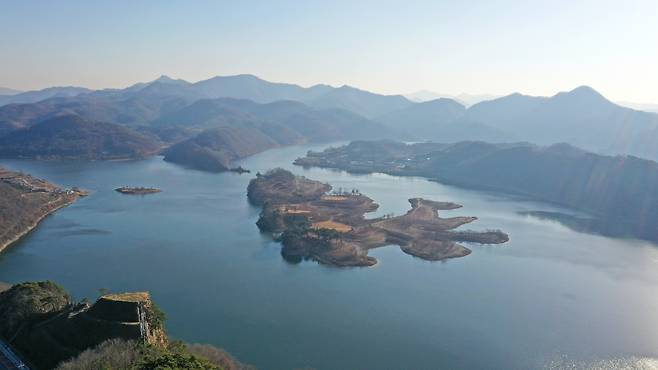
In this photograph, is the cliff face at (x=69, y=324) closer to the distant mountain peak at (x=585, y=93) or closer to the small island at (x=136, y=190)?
the small island at (x=136, y=190)

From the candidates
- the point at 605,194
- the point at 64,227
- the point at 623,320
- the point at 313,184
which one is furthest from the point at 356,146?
the point at 623,320

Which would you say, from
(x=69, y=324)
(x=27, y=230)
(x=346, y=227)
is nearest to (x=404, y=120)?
(x=346, y=227)

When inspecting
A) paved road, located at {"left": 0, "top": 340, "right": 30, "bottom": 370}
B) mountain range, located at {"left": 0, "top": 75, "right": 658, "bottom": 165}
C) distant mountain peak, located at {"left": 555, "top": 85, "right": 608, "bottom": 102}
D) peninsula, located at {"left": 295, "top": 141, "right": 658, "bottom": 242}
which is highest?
distant mountain peak, located at {"left": 555, "top": 85, "right": 608, "bottom": 102}

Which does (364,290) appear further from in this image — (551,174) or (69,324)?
(551,174)

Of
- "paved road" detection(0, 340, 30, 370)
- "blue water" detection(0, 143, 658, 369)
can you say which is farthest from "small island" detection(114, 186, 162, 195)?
A: "paved road" detection(0, 340, 30, 370)

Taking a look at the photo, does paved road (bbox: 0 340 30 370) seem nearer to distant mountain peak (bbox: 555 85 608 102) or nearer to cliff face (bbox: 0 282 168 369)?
cliff face (bbox: 0 282 168 369)
